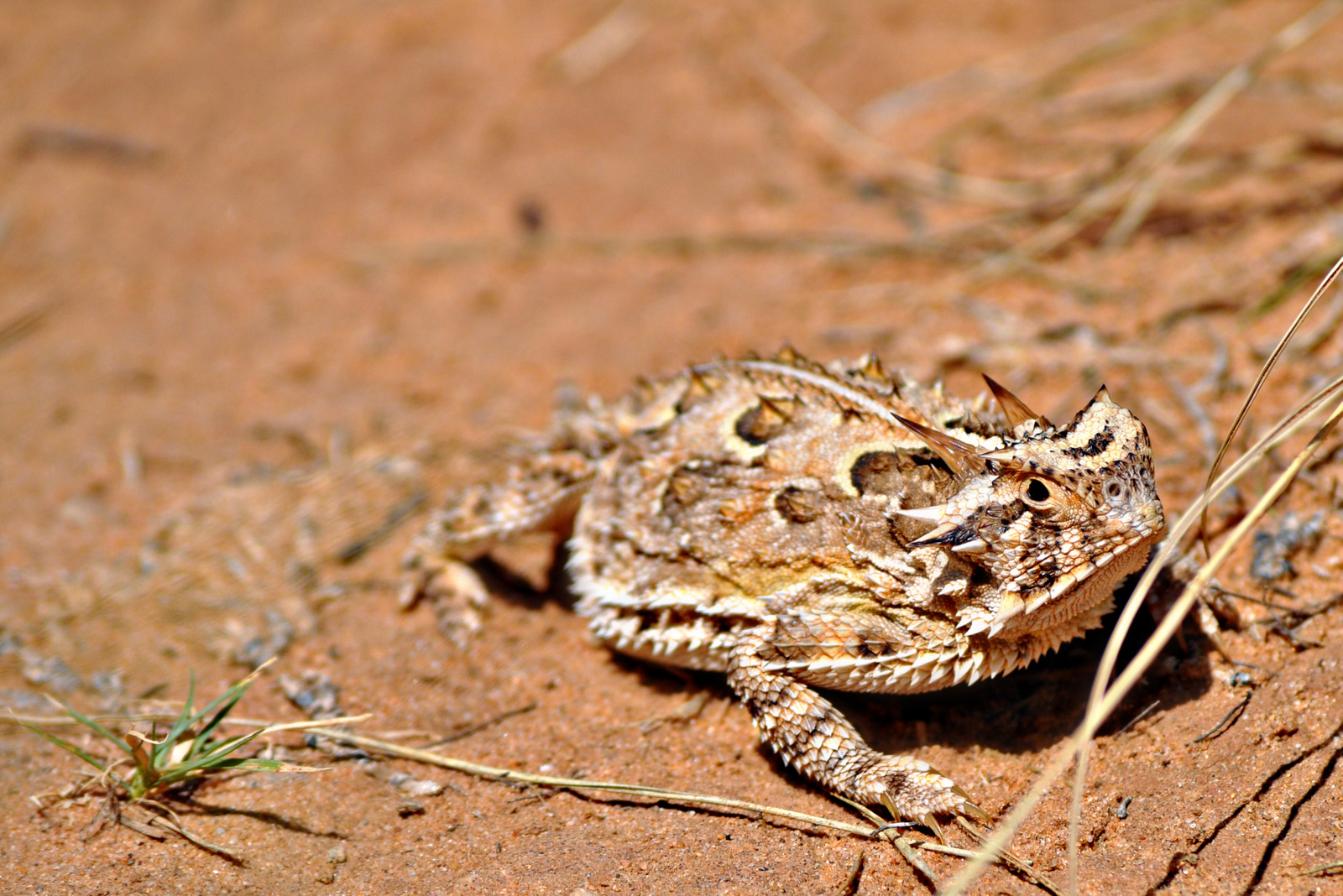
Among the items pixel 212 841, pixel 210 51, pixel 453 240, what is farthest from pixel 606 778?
pixel 210 51

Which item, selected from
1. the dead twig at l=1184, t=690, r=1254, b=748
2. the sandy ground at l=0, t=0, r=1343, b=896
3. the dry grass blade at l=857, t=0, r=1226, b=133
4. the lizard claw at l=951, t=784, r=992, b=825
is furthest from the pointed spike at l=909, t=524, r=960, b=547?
the dry grass blade at l=857, t=0, r=1226, b=133

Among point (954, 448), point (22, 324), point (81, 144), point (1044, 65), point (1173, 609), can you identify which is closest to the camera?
point (1173, 609)

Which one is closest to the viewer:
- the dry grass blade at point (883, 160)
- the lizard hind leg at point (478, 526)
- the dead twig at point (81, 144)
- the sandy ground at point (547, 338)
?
the sandy ground at point (547, 338)

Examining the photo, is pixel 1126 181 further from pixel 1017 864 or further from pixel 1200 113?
pixel 1017 864

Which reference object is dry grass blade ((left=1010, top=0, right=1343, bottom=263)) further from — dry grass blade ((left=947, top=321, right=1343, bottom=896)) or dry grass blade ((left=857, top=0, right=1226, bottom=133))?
dry grass blade ((left=947, top=321, right=1343, bottom=896))

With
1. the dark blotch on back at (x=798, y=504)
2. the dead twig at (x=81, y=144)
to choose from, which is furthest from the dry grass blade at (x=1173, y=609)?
the dead twig at (x=81, y=144)

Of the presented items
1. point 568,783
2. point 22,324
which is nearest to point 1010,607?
point 568,783

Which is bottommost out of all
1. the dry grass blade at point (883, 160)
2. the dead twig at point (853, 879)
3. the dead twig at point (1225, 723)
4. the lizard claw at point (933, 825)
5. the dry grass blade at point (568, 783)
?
the dry grass blade at point (568, 783)

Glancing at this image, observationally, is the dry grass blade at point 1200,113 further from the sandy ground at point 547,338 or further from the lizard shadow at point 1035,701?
the lizard shadow at point 1035,701
